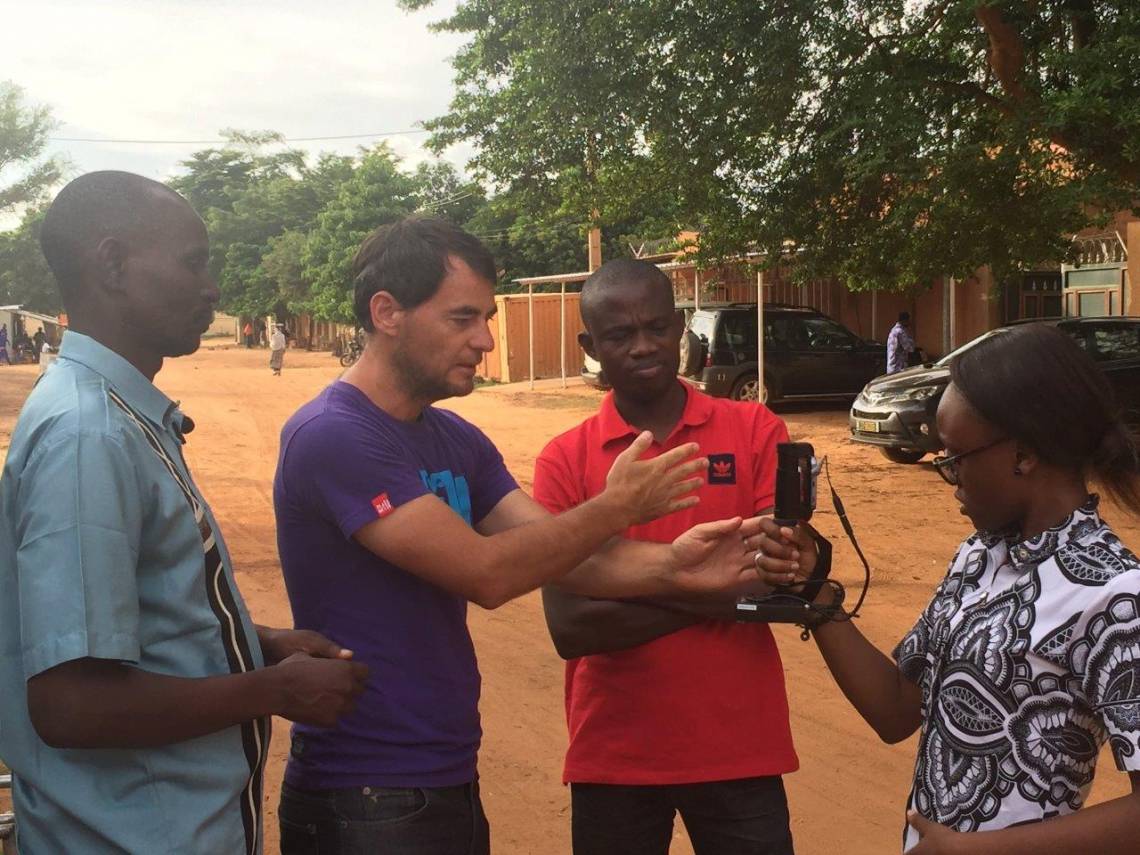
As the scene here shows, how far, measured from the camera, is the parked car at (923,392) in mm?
12703

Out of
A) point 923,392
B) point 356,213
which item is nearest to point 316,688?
point 923,392

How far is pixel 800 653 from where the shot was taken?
253 inches

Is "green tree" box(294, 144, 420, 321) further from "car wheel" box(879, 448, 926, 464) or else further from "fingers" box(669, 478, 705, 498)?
"fingers" box(669, 478, 705, 498)

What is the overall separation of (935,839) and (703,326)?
57.2 feet

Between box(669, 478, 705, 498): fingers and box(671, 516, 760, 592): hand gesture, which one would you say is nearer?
box(669, 478, 705, 498): fingers

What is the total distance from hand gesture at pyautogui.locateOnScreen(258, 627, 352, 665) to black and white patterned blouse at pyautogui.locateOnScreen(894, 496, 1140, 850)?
41.6 inches

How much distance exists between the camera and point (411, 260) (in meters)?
2.40

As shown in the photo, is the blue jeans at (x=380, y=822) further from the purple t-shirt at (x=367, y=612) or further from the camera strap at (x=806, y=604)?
the camera strap at (x=806, y=604)

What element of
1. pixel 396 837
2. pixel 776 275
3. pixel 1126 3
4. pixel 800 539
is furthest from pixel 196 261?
pixel 776 275

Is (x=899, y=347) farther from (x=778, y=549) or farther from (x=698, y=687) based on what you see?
(x=778, y=549)

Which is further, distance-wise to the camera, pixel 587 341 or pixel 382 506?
pixel 587 341

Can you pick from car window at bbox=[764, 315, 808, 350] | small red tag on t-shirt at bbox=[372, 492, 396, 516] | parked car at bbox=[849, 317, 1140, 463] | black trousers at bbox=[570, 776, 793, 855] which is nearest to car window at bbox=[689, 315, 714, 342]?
car window at bbox=[764, 315, 808, 350]

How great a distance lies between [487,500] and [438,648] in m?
0.45

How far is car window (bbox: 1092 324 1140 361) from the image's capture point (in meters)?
13.2
